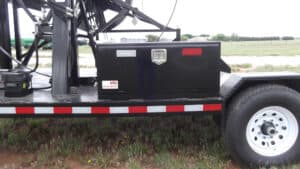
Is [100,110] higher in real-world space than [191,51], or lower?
lower

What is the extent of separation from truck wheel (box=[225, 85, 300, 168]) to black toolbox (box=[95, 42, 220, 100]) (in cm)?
35

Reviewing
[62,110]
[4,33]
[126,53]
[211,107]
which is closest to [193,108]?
[211,107]

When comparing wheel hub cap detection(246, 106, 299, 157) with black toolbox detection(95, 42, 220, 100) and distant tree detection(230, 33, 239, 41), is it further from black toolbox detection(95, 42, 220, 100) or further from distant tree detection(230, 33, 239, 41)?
distant tree detection(230, 33, 239, 41)

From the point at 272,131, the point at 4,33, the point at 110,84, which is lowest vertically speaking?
the point at 272,131

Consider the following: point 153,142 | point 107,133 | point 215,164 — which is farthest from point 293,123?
point 107,133

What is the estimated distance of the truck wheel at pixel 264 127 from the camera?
337cm

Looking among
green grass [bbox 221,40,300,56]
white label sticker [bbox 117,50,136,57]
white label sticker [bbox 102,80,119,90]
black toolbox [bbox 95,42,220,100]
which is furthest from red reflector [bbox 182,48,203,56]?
green grass [bbox 221,40,300,56]

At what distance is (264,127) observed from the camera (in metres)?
3.47

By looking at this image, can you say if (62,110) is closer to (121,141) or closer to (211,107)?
(121,141)

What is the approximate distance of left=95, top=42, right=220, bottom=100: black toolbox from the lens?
337cm

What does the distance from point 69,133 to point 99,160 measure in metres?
0.88

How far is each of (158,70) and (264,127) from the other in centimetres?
120

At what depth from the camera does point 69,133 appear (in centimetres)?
436

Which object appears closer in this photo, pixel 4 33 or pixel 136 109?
pixel 136 109
